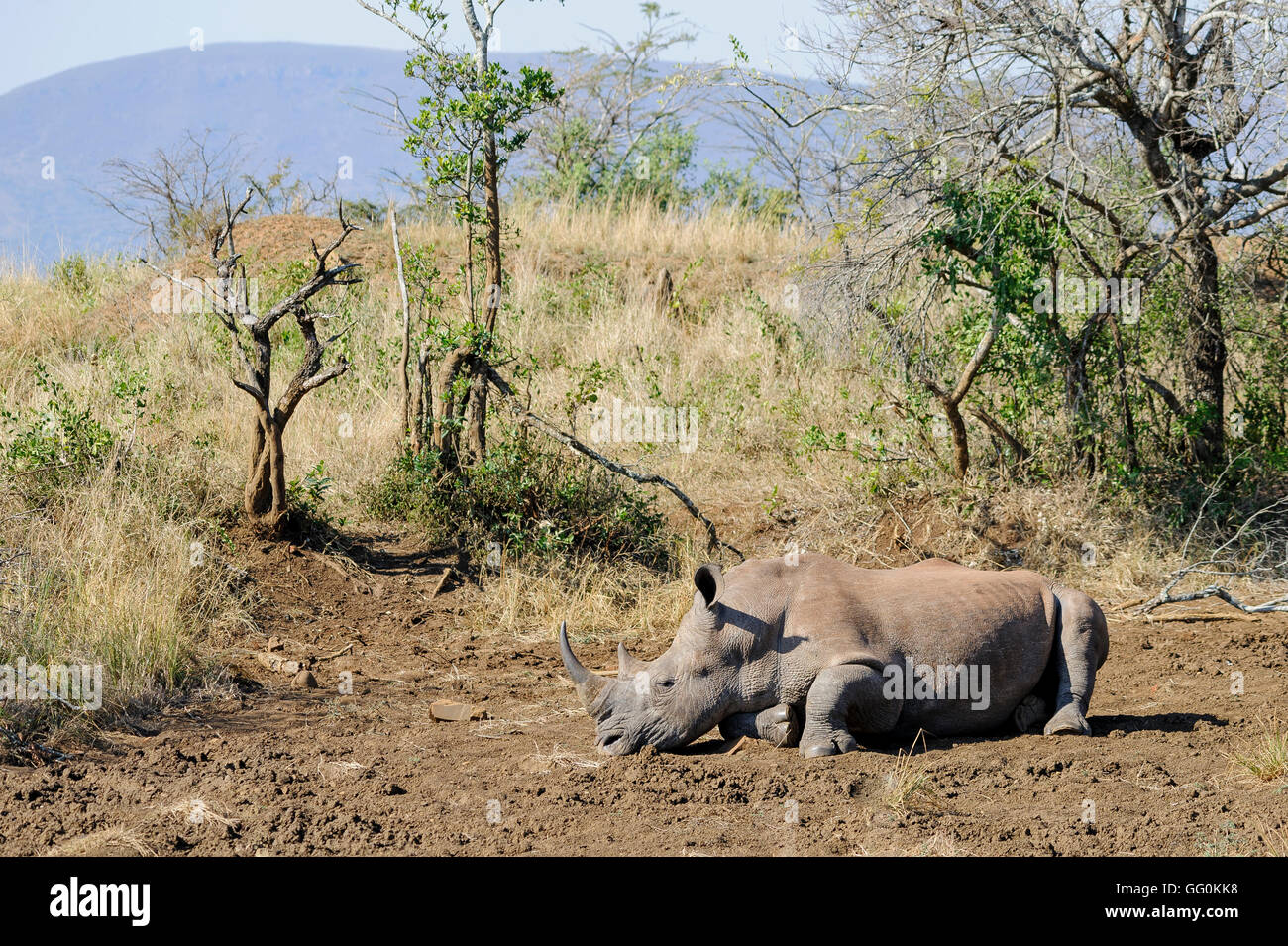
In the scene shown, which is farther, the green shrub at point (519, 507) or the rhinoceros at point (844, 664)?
the green shrub at point (519, 507)

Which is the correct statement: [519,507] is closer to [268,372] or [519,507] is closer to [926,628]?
[268,372]

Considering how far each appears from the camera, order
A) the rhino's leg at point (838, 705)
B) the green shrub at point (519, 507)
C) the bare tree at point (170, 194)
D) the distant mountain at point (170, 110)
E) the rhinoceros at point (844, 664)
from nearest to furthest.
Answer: the rhino's leg at point (838, 705) < the rhinoceros at point (844, 664) < the green shrub at point (519, 507) < the bare tree at point (170, 194) < the distant mountain at point (170, 110)

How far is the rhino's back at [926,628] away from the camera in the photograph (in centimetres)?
577

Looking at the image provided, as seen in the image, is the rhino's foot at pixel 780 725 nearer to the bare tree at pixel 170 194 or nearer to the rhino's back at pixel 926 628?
the rhino's back at pixel 926 628

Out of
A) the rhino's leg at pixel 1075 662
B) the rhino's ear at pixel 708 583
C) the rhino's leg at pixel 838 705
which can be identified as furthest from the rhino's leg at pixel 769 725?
the rhino's leg at pixel 1075 662

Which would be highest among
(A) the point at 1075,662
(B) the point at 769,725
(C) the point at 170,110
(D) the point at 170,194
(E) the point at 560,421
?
(C) the point at 170,110

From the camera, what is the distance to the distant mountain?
79.4 m

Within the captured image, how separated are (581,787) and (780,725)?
1.06 metres

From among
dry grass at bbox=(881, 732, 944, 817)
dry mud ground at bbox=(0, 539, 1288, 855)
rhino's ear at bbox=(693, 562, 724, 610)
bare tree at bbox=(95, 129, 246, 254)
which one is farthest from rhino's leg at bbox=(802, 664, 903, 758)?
bare tree at bbox=(95, 129, 246, 254)

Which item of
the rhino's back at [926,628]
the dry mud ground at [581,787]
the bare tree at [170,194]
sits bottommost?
the dry mud ground at [581,787]

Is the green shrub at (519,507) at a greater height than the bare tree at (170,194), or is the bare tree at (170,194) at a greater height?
the bare tree at (170,194)

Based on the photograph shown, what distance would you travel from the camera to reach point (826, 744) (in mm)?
5609

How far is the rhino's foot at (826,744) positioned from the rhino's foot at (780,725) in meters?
0.16

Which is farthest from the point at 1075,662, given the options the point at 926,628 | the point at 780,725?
the point at 780,725
